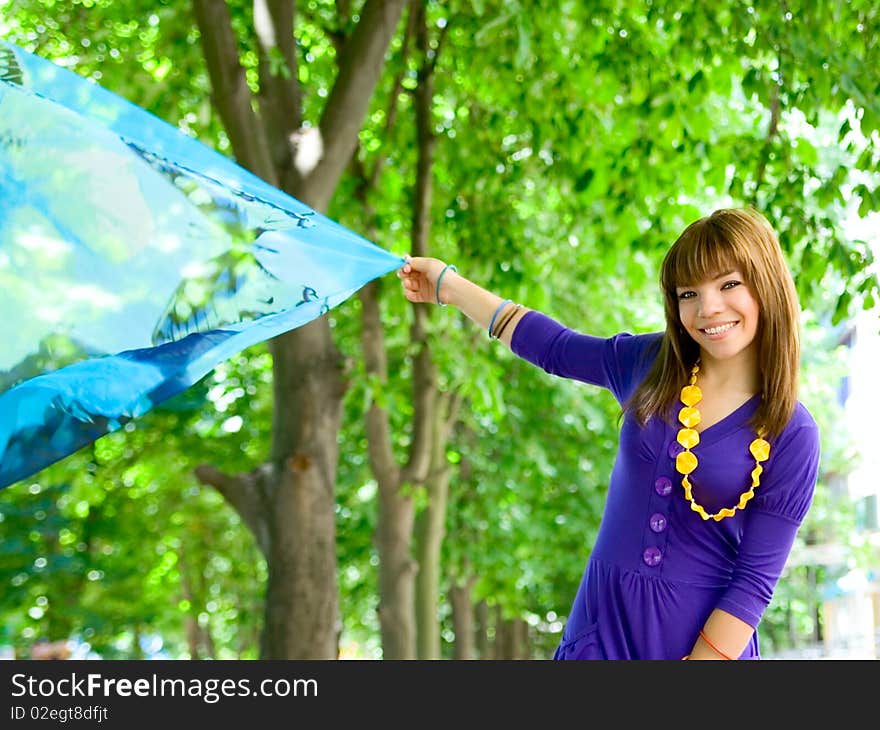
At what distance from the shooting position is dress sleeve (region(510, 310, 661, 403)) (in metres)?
3.31

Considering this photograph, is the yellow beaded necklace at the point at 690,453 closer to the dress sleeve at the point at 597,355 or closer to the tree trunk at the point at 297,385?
the dress sleeve at the point at 597,355

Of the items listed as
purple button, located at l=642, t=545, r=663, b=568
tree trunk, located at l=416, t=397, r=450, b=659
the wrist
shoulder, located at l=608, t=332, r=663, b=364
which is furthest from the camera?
tree trunk, located at l=416, t=397, r=450, b=659

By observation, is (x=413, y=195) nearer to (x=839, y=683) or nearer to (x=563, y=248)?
(x=563, y=248)

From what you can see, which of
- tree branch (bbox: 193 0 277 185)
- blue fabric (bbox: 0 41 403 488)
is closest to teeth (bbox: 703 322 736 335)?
blue fabric (bbox: 0 41 403 488)

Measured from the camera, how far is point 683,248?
10.1ft

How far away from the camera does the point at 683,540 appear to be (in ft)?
9.93

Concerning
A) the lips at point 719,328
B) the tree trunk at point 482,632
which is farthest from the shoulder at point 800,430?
the tree trunk at point 482,632

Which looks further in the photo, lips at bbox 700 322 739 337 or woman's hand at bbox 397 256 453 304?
woman's hand at bbox 397 256 453 304

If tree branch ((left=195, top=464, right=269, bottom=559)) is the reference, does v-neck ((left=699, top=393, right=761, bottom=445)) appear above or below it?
below

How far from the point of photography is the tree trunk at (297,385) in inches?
251

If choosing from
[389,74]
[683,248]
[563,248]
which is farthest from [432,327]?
[683,248]

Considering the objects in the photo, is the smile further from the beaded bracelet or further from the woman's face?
the beaded bracelet

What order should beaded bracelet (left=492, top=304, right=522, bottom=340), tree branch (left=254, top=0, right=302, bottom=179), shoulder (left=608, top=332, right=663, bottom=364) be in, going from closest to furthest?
shoulder (left=608, top=332, right=663, bottom=364) → beaded bracelet (left=492, top=304, right=522, bottom=340) → tree branch (left=254, top=0, right=302, bottom=179)

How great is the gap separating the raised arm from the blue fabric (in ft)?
0.28
